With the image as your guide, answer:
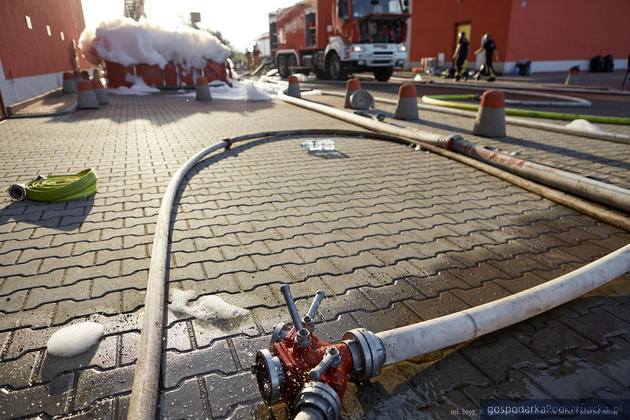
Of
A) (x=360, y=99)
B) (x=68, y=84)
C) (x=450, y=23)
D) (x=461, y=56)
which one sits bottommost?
(x=360, y=99)

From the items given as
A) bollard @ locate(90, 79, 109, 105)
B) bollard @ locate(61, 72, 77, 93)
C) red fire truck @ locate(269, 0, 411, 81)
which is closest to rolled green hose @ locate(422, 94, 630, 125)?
red fire truck @ locate(269, 0, 411, 81)

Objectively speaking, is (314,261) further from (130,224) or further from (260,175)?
(260,175)

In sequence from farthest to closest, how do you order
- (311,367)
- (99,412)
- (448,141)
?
(448,141) → (99,412) → (311,367)

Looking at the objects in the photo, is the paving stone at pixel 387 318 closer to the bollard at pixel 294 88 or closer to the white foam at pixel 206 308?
the white foam at pixel 206 308

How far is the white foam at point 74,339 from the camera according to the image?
77.7 inches

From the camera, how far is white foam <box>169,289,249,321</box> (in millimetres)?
2266

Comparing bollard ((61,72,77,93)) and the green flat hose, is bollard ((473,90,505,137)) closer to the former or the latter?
the green flat hose

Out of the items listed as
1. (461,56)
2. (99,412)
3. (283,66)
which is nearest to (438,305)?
(99,412)

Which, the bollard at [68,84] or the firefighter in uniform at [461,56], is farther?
the firefighter in uniform at [461,56]

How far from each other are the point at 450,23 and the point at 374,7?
11.2 meters

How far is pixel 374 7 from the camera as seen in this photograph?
1600cm

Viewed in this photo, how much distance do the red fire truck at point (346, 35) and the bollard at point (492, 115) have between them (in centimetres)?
1052

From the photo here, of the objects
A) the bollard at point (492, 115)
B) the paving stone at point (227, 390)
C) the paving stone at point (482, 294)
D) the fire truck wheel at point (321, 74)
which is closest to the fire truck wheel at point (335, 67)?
the fire truck wheel at point (321, 74)

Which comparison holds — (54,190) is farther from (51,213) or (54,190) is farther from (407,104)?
(407,104)
